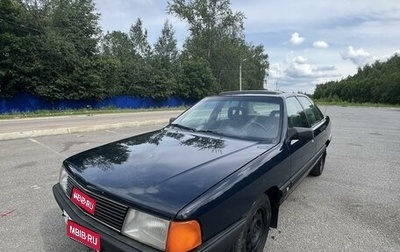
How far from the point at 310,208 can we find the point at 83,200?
9.66 ft

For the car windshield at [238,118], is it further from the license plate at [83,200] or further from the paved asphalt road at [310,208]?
the license plate at [83,200]

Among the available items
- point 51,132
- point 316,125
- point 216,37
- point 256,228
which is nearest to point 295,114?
point 316,125

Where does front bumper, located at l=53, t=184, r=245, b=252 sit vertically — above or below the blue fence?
above

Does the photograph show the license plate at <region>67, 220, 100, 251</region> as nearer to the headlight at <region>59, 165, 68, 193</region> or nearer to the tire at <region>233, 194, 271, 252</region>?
the headlight at <region>59, 165, 68, 193</region>

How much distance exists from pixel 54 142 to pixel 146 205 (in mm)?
7474

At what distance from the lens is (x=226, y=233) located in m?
1.99

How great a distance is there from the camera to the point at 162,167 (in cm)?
232

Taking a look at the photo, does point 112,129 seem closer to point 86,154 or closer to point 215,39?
point 86,154

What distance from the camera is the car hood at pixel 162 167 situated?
1.90 metres

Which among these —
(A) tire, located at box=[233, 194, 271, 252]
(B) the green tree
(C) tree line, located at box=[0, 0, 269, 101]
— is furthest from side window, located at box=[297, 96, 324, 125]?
(B) the green tree

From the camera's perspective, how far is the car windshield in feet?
10.9

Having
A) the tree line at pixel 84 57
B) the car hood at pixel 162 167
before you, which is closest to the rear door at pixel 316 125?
the car hood at pixel 162 167

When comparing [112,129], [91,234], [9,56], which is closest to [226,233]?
[91,234]

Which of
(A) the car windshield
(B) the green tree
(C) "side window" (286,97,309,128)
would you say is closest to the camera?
(A) the car windshield
